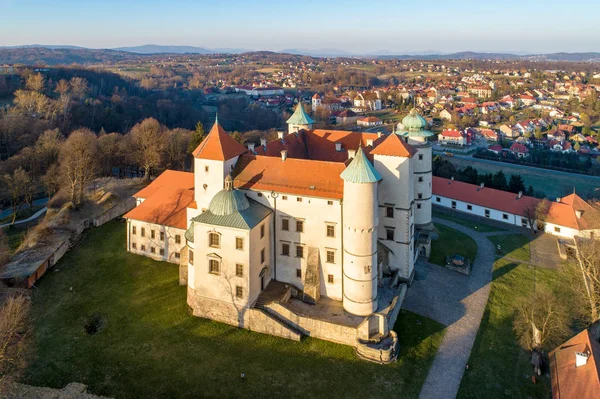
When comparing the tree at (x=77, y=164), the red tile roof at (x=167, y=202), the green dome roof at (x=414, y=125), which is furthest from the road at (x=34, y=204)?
the green dome roof at (x=414, y=125)

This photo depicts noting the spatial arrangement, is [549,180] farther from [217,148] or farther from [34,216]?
[34,216]

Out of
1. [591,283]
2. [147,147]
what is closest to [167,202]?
[147,147]

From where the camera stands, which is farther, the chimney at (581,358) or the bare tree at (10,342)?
the chimney at (581,358)

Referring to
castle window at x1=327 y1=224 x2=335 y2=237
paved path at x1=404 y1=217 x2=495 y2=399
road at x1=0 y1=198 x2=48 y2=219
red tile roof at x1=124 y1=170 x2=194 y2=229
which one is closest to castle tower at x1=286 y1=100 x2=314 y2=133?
red tile roof at x1=124 y1=170 x2=194 y2=229

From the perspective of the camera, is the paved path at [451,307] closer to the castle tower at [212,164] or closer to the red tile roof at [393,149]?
the red tile roof at [393,149]

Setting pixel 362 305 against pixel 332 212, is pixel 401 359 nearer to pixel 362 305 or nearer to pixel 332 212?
pixel 362 305

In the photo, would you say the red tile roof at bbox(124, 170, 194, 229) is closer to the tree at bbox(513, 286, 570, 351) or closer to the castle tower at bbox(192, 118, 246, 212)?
the castle tower at bbox(192, 118, 246, 212)

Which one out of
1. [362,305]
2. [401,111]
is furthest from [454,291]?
[401,111]
